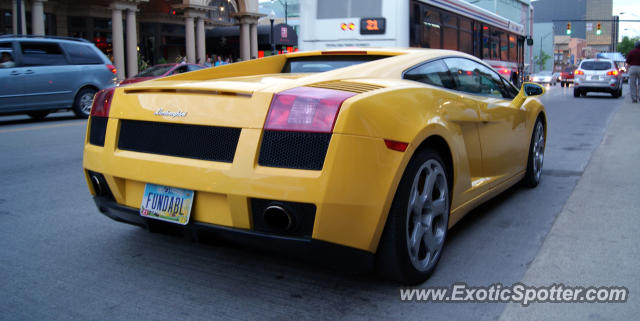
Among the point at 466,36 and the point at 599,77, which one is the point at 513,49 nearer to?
the point at 599,77

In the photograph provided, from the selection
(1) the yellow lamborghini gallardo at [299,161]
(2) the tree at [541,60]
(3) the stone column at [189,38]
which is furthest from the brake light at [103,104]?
(2) the tree at [541,60]

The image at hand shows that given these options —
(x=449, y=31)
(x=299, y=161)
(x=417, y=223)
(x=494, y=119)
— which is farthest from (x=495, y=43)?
(x=299, y=161)

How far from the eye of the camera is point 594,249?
12.9 ft

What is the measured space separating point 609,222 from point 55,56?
12245 mm

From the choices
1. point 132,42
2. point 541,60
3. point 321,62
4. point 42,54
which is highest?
point 541,60

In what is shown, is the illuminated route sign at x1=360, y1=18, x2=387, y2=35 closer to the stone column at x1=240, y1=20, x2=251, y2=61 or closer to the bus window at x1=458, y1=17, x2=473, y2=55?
the bus window at x1=458, y1=17, x2=473, y2=55

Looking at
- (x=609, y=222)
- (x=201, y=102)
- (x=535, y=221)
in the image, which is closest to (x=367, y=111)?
(x=201, y=102)

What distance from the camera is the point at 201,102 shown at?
304 centimetres

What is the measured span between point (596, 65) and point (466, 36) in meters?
8.96

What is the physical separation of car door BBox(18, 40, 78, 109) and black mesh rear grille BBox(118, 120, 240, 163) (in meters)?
10.6

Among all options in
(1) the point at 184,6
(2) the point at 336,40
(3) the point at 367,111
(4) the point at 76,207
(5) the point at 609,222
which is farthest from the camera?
(1) the point at 184,6

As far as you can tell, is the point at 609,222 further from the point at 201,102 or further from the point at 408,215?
the point at 201,102

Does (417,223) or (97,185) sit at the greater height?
(97,185)

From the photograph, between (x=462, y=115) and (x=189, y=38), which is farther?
(x=189, y=38)
